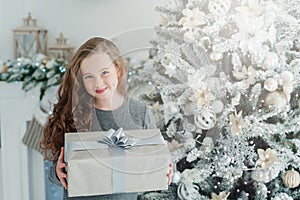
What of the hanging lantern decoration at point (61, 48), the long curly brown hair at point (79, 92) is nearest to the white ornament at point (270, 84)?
the long curly brown hair at point (79, 92)

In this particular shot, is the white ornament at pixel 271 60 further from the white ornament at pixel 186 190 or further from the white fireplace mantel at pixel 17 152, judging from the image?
the white fireplace mantel at pixel 17 152

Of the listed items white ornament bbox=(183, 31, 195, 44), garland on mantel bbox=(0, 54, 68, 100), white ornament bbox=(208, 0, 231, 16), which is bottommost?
garland on mantel bbox=(0, 54, 68, 100)

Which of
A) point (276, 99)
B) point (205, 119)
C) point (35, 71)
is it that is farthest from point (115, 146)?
point (35, 71)

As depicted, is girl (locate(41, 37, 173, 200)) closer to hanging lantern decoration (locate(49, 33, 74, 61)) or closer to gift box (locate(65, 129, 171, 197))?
gift box (locate(65, 129, 171, 197))

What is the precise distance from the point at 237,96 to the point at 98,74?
1.89 ft

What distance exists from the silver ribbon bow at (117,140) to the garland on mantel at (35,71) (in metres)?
1.20

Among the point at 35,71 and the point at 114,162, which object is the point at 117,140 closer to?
the point at 114,162

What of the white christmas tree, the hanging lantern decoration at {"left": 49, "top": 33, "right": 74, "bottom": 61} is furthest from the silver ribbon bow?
the hanging lantern decoration at {"left": 49, "top": 33, "right": 74, "bottom": 61}

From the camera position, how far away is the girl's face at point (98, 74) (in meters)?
1.34

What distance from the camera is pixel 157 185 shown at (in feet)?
4.46

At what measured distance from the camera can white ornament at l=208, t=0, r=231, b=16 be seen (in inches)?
68.8

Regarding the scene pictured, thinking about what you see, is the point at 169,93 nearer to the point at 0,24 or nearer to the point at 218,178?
the point at 218,178

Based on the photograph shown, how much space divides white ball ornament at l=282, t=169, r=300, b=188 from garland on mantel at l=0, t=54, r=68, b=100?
1159 millimetres

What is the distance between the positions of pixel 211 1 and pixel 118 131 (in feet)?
2.09
